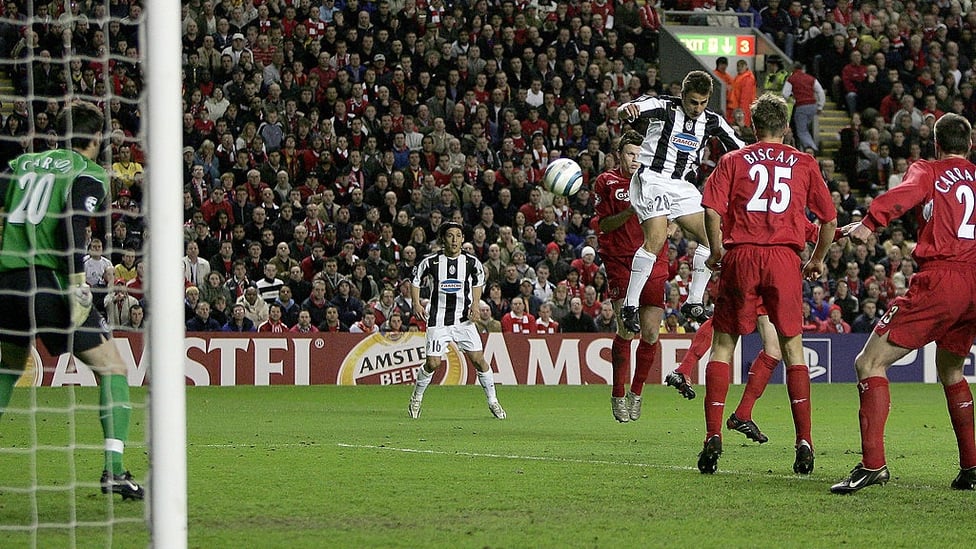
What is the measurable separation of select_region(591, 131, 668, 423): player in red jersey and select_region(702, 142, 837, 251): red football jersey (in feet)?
9.81

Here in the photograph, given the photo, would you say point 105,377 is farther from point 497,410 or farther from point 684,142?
point 497,410

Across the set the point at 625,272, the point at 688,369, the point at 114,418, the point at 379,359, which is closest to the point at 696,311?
the point at 688,369

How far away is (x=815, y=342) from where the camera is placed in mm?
20969

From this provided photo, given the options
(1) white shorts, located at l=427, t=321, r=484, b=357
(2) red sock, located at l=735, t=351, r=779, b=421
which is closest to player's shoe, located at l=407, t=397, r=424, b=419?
(1) white shorts, located at l=427, t=321, r=484, b=357

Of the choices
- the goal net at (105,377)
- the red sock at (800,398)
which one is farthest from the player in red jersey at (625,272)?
the goal net at (105,377)

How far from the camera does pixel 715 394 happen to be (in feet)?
27.2

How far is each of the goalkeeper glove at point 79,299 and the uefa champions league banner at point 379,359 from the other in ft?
38.2

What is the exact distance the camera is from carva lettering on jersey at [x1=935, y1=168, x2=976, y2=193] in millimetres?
7395

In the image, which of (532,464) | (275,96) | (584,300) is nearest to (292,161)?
(275,96)

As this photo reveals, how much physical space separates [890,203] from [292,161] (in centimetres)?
1482

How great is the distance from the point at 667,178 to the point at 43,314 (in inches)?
209

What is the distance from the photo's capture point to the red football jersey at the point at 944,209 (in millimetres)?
7348

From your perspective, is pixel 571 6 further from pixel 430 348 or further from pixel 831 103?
pixel 430 348

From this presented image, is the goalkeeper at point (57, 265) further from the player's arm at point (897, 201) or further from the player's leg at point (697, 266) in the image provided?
the player's leg at point (697, 266)
